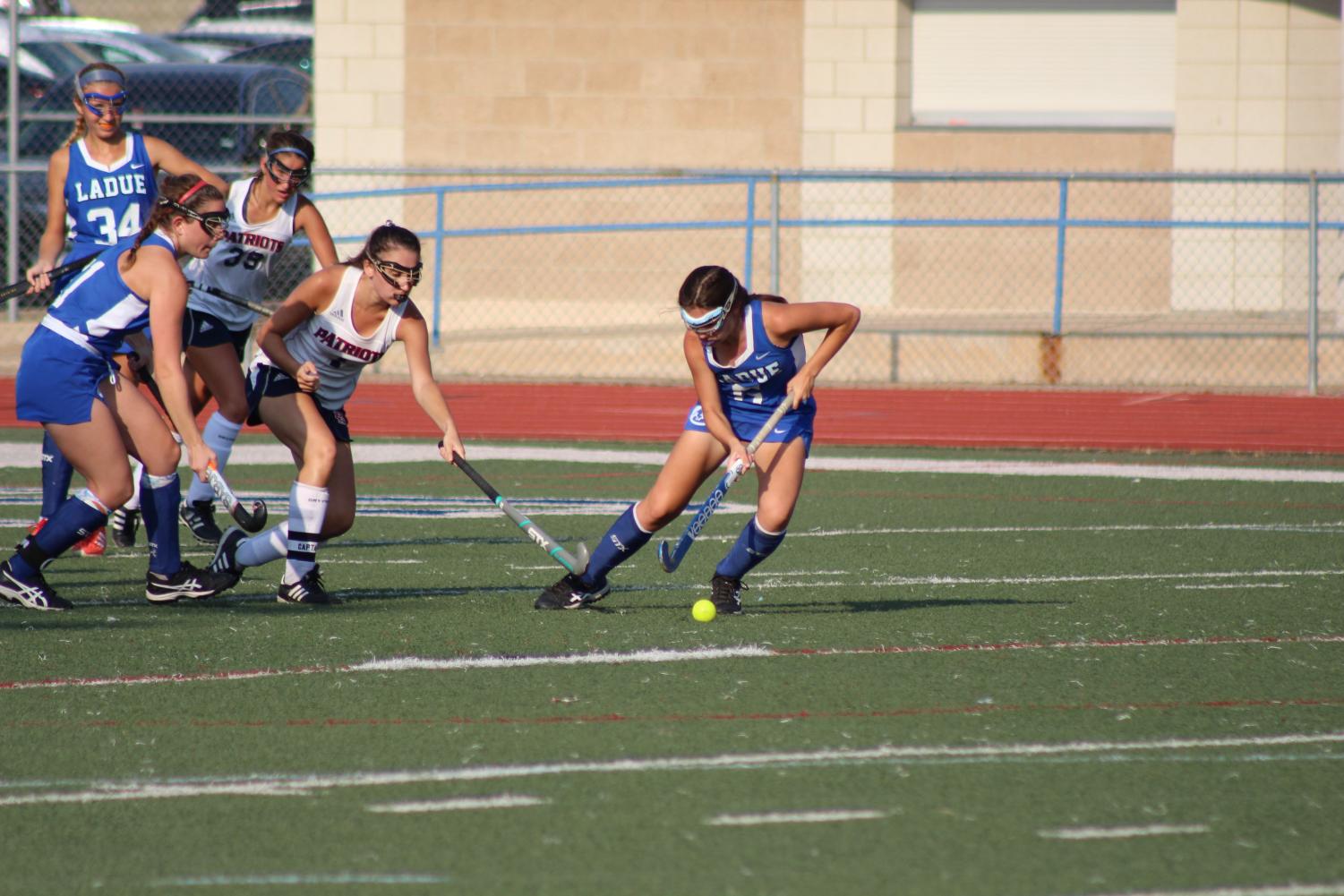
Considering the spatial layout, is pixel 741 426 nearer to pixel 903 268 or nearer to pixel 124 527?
pixel 124 527

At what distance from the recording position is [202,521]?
8.76 metres

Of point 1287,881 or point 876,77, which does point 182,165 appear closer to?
point 1287,881

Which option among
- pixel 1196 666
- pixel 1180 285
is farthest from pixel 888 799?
pixel 1180 285

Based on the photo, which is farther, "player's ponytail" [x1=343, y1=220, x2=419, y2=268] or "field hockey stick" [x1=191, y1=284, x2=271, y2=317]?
"field hockey stick" [x1=191, y1=284, x2=271, y2=317]

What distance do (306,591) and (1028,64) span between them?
14231 mm

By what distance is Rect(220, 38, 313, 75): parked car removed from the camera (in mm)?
25525

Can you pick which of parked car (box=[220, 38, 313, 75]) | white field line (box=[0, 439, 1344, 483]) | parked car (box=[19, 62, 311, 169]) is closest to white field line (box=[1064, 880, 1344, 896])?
white field line (box=[0, 439, 1344, 483])

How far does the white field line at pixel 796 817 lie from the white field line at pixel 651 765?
1.32 feet

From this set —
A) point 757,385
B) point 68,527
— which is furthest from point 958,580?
point 68,527

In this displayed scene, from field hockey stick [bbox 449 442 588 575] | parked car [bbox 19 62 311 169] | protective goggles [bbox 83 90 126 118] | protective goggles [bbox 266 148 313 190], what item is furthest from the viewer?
parked car [bbox 19 62 311 169]

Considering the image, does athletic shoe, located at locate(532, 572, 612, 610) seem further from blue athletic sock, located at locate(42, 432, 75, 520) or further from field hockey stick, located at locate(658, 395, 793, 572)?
blue athletic sock, located at locate(42, 432, 75, 520)

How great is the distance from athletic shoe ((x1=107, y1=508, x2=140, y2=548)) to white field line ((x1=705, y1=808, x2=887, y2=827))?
17.0 ft

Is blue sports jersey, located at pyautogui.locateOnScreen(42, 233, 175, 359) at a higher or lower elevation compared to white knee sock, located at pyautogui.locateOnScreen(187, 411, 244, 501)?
higher

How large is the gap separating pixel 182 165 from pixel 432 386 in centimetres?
249
